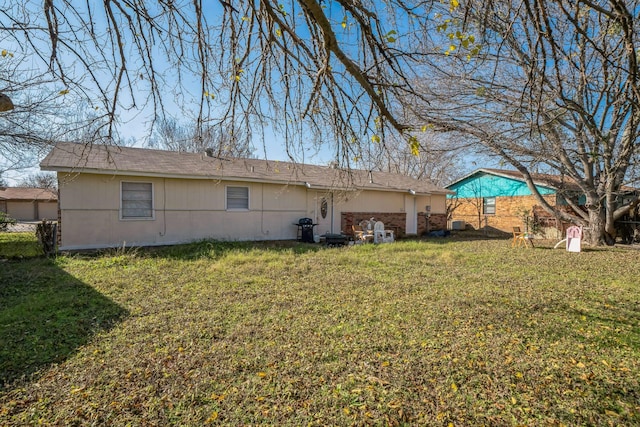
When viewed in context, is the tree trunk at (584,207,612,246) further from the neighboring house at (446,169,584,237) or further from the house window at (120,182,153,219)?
the house window at (120,182,153,219)

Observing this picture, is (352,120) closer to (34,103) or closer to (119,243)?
(119,243)

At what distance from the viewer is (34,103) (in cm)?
1002

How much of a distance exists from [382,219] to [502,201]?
8.09 m

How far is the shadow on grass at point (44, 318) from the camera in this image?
320 cm

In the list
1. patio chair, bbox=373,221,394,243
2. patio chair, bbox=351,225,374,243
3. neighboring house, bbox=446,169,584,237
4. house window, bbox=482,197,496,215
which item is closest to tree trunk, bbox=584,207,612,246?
neighboring house, bbox=446,169,584,237

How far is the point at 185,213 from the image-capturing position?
36.0 ft

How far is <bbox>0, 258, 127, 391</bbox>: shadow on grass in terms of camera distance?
3.20 metres

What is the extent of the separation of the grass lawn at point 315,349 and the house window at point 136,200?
135 inches

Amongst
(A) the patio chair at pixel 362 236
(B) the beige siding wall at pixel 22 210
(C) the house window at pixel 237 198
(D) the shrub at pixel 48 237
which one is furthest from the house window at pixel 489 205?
(B) the beige siding wall at pixel 22 210

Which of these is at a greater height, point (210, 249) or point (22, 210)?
point (22, 210)

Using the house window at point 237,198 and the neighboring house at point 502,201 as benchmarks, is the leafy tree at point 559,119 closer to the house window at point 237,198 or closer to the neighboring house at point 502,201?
the neighboring house at point 502,201

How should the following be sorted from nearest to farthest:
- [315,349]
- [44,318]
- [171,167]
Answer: [315,349]
[44,318]
[171,167]

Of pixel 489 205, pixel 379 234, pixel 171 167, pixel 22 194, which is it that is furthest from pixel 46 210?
pixel 489 205

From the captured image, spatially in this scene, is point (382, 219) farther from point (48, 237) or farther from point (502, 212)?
point (48, 237)
